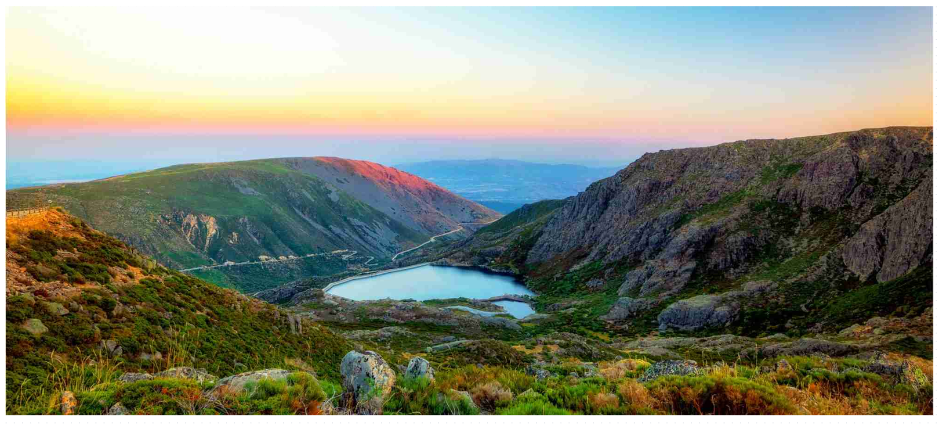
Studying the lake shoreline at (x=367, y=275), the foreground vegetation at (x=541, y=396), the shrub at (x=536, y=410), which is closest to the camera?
the foreground vegetation at (x=541, y=396)

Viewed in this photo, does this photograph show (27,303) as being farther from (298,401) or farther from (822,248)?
(822,248)

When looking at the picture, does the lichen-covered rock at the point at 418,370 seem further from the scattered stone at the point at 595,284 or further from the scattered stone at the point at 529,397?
the scattered stone at the point at 595,284

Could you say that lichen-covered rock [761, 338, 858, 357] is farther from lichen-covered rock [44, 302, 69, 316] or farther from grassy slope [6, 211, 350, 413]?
lichen-covered rock [44, 302, 69, 316]

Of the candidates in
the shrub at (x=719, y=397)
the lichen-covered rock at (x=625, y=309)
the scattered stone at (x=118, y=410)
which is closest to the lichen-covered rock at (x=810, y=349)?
the shrub at (x=719, y=397)

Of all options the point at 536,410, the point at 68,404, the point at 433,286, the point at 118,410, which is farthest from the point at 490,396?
the point at 433,286

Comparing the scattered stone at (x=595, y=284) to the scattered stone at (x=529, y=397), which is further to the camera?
the scattered stone at (x=595, y=284)
